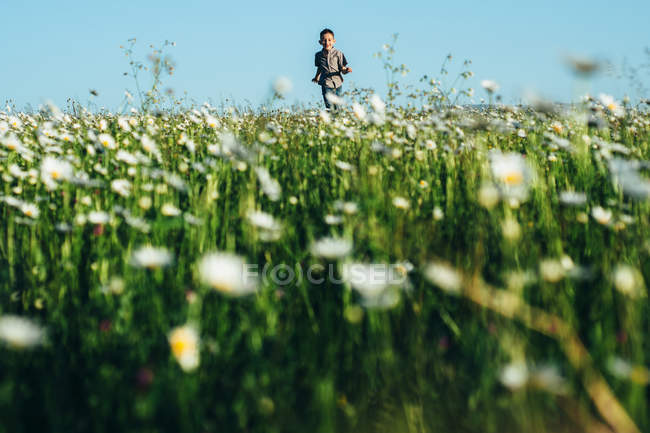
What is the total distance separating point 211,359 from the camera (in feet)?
3.61

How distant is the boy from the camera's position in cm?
717

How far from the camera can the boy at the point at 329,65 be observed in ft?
23.5

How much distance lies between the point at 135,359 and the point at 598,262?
1301mm

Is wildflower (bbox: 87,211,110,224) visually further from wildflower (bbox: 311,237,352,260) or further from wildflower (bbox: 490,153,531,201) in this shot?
wildflower (bbox: 490,153,531,201)

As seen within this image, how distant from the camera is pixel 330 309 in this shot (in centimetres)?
130

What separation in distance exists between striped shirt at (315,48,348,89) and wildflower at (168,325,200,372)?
6.53 metres

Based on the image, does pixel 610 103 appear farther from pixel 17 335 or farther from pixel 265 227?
pixel 17 335

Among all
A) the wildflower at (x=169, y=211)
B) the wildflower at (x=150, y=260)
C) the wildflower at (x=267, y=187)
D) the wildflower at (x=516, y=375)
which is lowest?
the wildflower at (x=516, y=375)

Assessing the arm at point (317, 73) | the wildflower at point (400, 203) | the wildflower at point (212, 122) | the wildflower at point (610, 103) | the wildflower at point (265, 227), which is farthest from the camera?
the arm at point (317, 73)

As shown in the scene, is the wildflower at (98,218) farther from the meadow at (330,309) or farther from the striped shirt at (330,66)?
the striped shirt at (330,66)

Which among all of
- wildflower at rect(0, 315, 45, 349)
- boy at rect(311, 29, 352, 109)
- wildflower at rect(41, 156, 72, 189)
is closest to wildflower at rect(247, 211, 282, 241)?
wildflower at rect(0, 315, 45, 349)

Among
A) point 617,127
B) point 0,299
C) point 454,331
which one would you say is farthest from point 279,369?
point 617,127

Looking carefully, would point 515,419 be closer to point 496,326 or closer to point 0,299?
point 496,326

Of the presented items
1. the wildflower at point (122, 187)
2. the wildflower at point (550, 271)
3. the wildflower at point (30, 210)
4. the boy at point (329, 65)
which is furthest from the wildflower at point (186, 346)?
the boy at point (329, 65)
